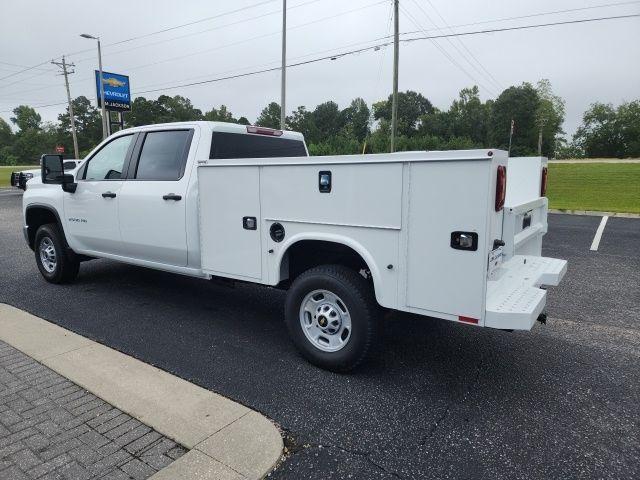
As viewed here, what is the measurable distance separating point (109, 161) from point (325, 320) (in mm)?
3492

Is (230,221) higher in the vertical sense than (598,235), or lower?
higher

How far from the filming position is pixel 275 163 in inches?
148

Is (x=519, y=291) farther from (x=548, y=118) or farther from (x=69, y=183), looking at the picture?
(x=548, y=118)

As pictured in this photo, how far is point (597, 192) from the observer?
20844 millimetres

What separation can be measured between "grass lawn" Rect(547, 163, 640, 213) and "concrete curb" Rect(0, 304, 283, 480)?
14.8 metres

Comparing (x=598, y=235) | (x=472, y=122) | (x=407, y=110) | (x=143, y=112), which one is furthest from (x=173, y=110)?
(x=598, y=235)

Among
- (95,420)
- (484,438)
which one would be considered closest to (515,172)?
(484,438)

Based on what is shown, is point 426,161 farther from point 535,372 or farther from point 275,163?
point 535,372

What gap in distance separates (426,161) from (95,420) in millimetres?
2743

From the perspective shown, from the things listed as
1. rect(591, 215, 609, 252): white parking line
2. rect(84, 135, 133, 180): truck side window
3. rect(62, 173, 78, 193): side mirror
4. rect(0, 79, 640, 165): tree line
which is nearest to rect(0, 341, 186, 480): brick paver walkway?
rect(84, 135, 133, 180): truck side window

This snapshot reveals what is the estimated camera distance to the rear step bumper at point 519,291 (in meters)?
2.95

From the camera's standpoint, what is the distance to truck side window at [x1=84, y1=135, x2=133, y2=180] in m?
5.36

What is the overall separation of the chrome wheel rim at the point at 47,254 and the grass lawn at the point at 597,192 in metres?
14.5

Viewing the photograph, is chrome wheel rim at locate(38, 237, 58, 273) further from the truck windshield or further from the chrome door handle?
the truck windshield
